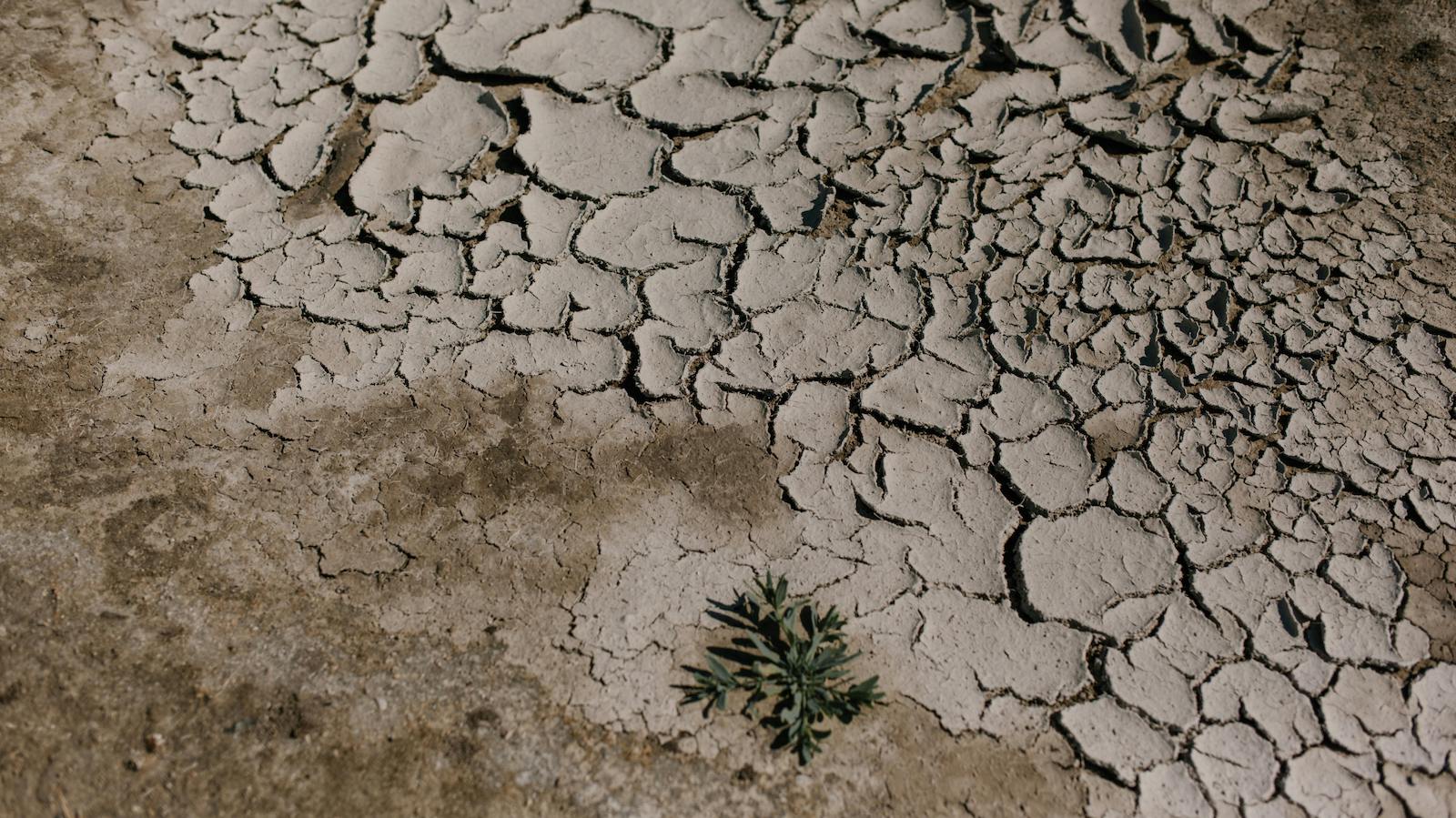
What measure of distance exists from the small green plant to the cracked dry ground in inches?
1.6

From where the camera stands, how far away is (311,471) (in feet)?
7.37

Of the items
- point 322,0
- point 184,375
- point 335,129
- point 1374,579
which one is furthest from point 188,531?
point 1374,579

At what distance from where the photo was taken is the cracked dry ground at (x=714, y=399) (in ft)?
6.17

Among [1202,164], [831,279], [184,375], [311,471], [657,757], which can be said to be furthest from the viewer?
[1202,164]

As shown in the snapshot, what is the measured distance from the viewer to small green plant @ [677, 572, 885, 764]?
1897 millimetres

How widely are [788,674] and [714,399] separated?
0.66m

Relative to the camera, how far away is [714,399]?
2375mm

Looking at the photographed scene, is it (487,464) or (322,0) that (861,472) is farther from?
(322,0)

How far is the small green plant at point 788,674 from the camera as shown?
1897 mm

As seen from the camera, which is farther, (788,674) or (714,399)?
(714,399)

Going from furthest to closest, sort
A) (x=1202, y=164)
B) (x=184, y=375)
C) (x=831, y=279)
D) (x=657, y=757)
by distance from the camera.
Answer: (x=1202, y=164), (x=831, y=279), (x=184, y=375), (x=657, y=757)

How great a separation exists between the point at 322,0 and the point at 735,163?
138 centimetres

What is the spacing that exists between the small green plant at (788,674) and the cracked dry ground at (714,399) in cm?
4

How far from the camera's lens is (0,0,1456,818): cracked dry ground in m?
1.88
